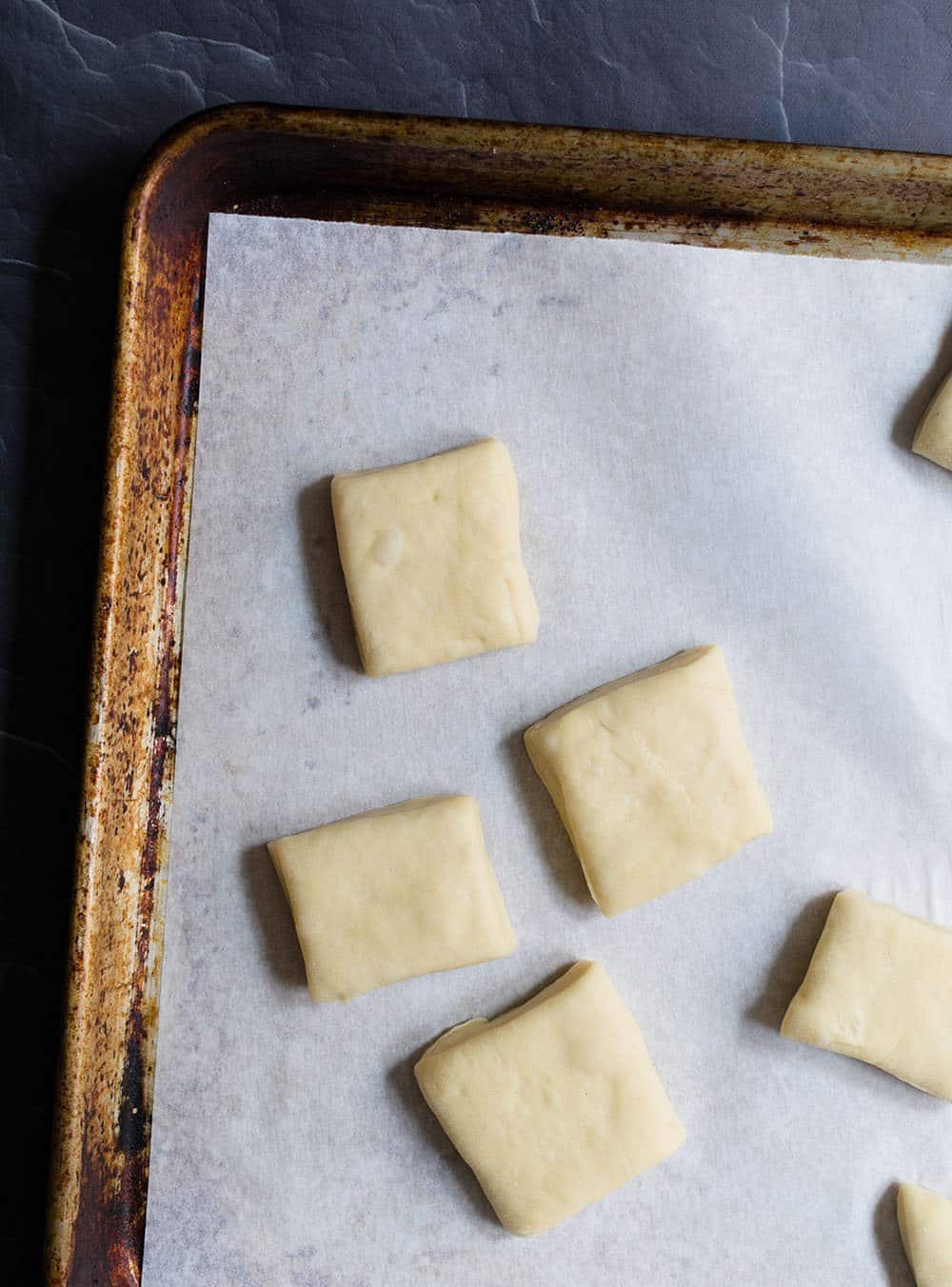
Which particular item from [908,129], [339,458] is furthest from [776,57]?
[339,458]

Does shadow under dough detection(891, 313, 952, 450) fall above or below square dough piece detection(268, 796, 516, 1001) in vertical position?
above

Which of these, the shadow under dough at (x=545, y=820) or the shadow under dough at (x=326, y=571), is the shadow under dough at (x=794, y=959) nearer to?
the shadow under dough at (x=545, y=820)

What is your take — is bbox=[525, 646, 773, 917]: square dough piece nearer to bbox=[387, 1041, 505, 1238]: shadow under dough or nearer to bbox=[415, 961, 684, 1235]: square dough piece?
bbox=[415, 961, 684, 1235]: square dough piece

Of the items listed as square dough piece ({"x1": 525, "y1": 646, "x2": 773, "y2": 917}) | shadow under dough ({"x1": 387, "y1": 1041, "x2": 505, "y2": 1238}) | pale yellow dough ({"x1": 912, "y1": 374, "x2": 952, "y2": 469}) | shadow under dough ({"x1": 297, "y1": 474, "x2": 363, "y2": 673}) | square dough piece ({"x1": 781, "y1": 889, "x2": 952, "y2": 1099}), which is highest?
pale yellow dough ({"x1": 912, "y1": 374, "x2": 952, "y2": 469})

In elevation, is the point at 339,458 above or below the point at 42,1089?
above

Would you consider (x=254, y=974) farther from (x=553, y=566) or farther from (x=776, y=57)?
(x=776, y=57)

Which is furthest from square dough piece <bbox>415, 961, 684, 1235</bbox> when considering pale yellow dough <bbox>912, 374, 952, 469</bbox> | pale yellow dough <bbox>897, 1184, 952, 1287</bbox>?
pale yellow dough <bbox>912, 374, 952, 469</bbox>

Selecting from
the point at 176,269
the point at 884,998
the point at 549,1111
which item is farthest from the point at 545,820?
the point at 176,269
